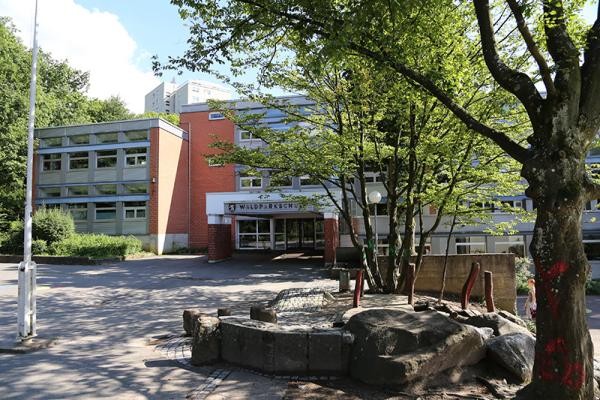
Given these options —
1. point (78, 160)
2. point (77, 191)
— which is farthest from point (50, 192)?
point (78, 160)

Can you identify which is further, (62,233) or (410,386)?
(62,233)

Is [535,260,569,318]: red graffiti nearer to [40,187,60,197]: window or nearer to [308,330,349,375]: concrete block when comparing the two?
[308,330,349,375]: concrete block

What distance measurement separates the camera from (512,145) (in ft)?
17.5

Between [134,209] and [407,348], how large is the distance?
1264 inches

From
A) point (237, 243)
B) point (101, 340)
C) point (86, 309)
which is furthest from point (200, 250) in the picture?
point (101, 340)

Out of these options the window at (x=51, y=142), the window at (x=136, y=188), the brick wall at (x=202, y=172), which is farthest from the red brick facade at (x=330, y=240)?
the window at (x=51, y=142)

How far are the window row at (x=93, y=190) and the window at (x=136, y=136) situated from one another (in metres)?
3.29

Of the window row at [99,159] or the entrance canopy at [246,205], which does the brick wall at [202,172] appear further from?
the entrance canopy at [246,205]

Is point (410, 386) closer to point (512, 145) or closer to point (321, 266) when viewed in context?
point (512, 145)

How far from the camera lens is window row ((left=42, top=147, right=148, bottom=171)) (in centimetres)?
3531

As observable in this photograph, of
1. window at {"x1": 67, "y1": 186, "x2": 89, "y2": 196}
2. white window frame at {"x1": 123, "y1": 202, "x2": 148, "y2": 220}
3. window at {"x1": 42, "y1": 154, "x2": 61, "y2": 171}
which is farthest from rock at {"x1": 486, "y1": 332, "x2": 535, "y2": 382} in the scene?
window at {"x1": 42, "y1": 154, "x2": 61, "y2": 171}

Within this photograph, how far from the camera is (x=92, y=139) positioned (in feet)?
120

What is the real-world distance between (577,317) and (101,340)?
743 centimetres

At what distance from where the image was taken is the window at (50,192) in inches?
1468
